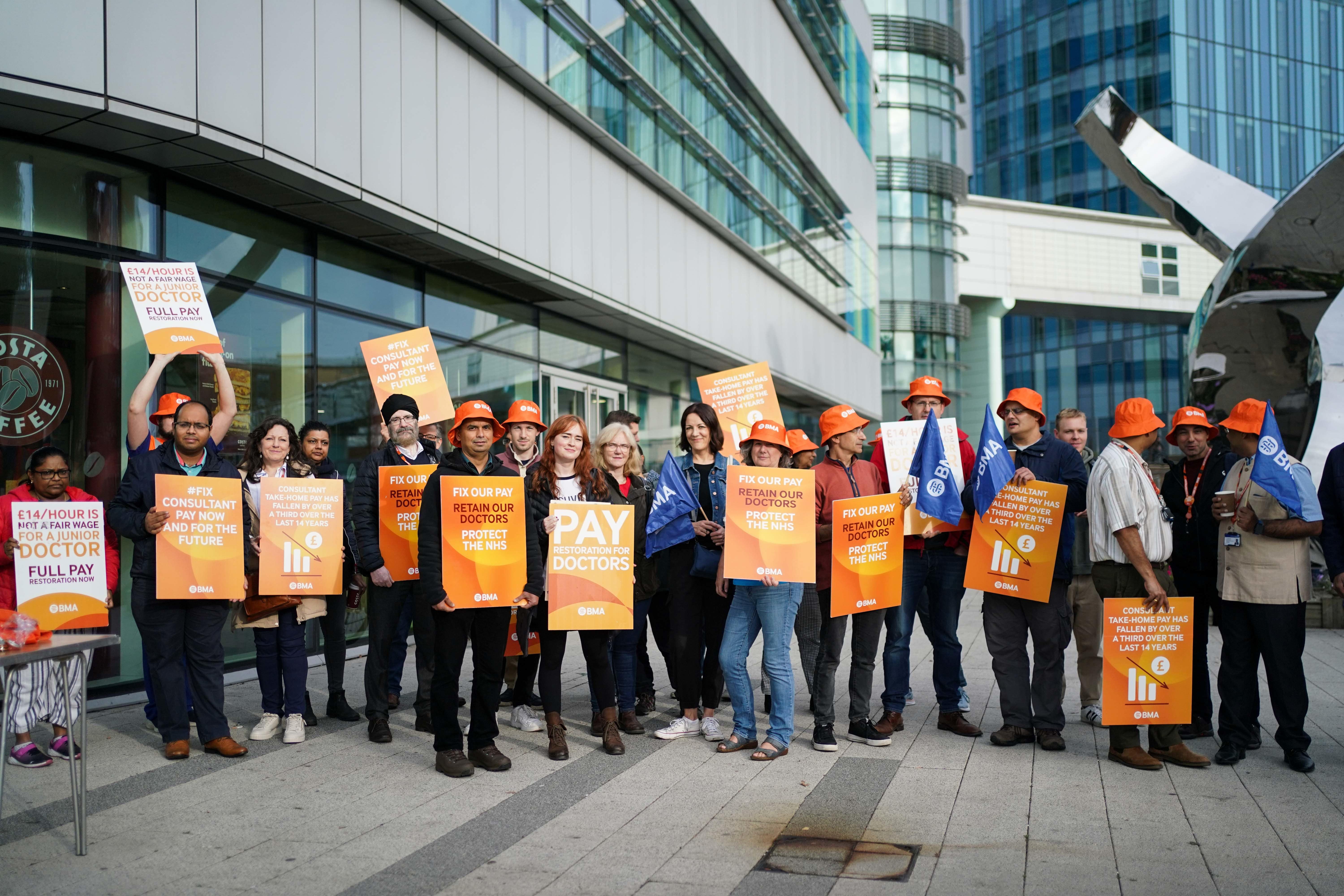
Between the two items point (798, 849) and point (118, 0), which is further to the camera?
point (118, 0)

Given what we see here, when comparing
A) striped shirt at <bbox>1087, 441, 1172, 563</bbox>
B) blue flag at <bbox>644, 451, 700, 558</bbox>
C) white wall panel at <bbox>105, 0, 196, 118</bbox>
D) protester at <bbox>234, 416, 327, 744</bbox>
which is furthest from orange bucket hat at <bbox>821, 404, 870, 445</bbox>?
white wall panel at <bbox>105, 0, 196, 118</bbox>

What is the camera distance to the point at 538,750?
6945 mm

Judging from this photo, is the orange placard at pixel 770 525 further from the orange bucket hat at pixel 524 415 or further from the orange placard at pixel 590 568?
the orange bucket hat at pixel 524 415

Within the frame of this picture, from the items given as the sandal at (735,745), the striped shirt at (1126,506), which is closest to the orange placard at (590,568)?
the sandal at (735,745)

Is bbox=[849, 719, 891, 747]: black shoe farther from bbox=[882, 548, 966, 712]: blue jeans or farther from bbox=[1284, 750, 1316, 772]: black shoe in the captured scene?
bbox=[1284, 750, 1316, 772]: black shoe

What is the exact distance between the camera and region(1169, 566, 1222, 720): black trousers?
7180 mm

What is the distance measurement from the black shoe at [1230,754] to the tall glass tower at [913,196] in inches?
1314

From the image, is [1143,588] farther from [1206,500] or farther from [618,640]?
[618,640]

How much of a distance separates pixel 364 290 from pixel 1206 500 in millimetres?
8272

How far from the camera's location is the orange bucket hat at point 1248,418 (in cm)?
674

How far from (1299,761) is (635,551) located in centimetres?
403

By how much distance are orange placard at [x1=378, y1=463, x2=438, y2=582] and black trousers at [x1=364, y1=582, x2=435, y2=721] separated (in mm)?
147

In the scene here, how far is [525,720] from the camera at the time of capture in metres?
7.59

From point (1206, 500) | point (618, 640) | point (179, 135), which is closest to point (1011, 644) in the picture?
point (1206, 500)
